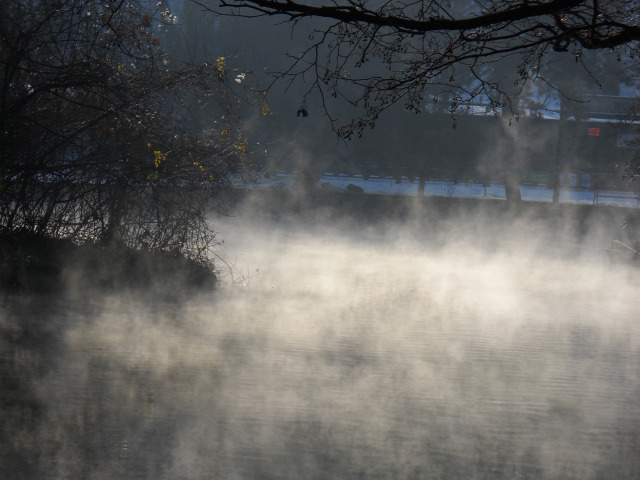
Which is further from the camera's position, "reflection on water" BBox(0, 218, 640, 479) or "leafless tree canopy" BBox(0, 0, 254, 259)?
"leafless tree canopy" BBox(0, 0, 254, 259)

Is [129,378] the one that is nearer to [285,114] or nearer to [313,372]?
[313,372]

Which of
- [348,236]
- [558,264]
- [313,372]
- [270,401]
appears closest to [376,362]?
[313,372]

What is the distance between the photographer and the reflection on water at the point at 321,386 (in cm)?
575

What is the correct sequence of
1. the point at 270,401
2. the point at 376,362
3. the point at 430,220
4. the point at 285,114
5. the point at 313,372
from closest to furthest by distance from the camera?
the point at 270,401, the point at 313,372, the point at 376,362, the point at 430,220, the point at 285,114

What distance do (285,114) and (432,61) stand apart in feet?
106

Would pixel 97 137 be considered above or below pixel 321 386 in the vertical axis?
above

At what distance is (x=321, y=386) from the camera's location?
25.6ft

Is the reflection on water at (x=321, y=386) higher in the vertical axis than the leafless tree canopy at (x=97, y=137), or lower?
lower

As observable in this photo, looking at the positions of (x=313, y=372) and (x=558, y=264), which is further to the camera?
(x=558, y=264)

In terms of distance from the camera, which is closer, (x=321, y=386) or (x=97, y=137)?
(x=321, y=386)

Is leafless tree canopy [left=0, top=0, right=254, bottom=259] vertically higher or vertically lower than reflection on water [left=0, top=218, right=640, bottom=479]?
higher

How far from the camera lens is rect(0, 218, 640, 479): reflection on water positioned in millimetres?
5754

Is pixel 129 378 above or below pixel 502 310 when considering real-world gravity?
below

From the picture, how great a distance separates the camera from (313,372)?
837cm
